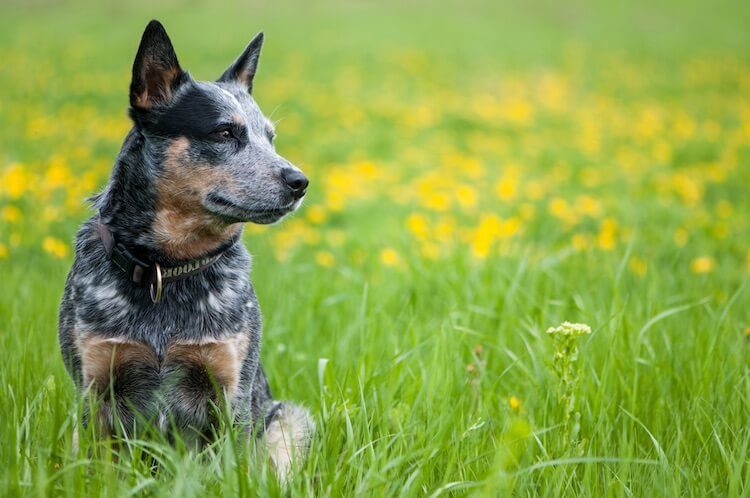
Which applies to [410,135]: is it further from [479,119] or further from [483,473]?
[483,473]

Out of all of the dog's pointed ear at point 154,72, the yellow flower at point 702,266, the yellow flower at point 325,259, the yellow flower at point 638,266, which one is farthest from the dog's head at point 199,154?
the yellow flower at point 702,266

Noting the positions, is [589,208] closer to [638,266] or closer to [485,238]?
[638,266]

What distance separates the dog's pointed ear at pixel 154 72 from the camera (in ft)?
8.90

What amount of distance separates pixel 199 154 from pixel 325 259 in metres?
2.40

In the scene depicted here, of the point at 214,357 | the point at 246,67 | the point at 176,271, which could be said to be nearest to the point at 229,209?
the point at 176,271

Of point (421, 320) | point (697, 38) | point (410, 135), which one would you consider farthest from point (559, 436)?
point (697, 38)

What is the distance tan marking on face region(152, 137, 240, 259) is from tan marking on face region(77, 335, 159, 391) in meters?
0.40

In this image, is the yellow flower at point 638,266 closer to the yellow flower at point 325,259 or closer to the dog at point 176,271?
the yellow flower at point 325,259

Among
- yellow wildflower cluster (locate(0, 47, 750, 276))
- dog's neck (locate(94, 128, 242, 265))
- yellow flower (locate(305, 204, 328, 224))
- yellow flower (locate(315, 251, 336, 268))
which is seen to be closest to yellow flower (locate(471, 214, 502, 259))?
yellow wildflower cluster (locate(0, 47, 750, 276))

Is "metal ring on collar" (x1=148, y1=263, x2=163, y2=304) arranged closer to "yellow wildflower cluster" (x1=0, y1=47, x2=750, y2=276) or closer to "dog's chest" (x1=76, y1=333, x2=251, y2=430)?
"dog's chest" (x1=76, y1=333, x2=251, y2=430)

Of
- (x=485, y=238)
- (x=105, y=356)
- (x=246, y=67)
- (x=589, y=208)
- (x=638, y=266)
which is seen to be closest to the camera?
(x=105, y=356)

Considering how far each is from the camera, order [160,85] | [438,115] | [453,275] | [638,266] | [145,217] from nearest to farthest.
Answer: [145,217]
[160,85]
[453,275]
[638,266]
[438,115]

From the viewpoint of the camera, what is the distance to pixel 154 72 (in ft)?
9.28

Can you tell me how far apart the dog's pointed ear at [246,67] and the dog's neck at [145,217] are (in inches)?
25.7
